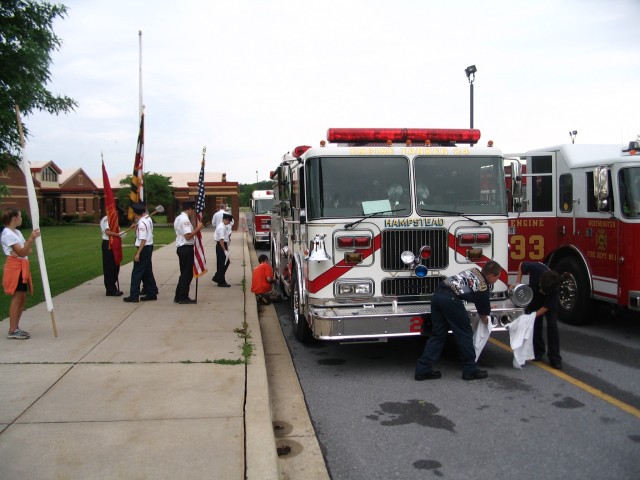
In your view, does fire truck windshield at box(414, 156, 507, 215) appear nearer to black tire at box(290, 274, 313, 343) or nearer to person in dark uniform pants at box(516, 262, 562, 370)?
person in dark uniform pants at box(516, 262, 562, 370)

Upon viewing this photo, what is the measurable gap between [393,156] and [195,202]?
4.82 m

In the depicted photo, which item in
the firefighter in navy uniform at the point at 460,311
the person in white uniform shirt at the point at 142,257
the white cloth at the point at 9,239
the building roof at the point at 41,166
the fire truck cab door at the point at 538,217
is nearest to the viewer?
the firefighter in navy uniform at the point at 460,311

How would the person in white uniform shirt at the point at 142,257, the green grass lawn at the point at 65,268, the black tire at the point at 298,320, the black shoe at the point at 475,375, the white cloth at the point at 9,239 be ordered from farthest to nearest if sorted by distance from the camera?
the green grass lawn at the point at 65,268
the person in white uniform shirt at the point at 142,257
the black tire at the point at 298,320
the white cloth at the point at 9,239
the black shoe at the point at 475,375

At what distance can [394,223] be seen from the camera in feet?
Answer: 22.1

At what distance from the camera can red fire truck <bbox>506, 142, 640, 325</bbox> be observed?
312 inches

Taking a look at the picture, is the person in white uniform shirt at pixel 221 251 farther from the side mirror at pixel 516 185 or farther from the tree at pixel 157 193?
the tree at pixel 157 193

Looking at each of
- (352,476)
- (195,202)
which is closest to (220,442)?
(352,476)

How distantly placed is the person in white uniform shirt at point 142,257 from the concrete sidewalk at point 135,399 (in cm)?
118

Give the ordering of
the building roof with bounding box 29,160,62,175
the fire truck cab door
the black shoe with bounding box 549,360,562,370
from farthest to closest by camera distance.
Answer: the building roof with bounding box 29,160,62,175
the fire truck cab door
the black shoe with bounding box 549,360,562,370

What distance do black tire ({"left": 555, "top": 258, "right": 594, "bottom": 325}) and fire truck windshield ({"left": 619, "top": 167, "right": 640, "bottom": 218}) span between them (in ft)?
4.19

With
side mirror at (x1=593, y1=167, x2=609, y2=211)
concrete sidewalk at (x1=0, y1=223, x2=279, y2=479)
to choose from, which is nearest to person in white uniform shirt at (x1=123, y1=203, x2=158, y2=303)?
concrete sidewalk at (x1=0, y1=223, x2=279, y2=479)

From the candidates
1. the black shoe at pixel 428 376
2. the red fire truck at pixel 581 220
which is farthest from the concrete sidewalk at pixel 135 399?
the red fire truck at pixel 581 220

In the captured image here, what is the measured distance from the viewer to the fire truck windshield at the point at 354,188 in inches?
267

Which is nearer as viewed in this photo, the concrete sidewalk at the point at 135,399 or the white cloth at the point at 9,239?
the concrete sidewalk at the point at 135,399
